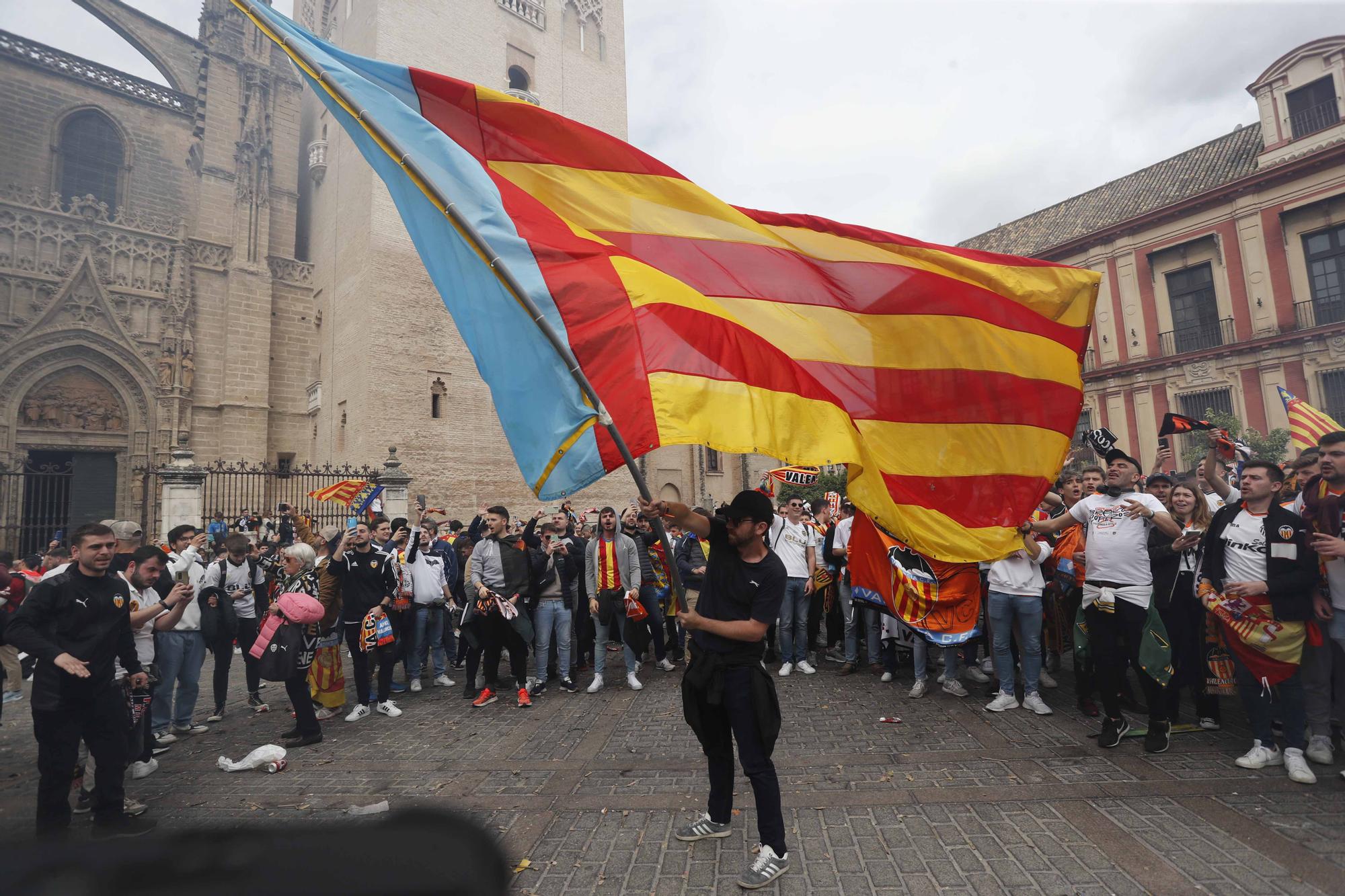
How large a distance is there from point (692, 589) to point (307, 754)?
5.61 metres

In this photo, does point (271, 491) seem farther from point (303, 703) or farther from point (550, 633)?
point (303, 703)

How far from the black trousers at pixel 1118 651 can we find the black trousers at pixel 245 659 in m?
7.90

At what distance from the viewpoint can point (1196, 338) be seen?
24.0 meters

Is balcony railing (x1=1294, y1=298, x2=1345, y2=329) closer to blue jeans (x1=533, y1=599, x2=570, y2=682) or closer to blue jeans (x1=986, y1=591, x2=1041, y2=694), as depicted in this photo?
blue jeans (x1=986, y1=591, x2=1041, y2=694)

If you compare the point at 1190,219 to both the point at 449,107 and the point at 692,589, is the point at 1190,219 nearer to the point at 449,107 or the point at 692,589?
the point at 692,589

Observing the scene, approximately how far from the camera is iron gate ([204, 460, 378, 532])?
773 inches

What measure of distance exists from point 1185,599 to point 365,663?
7863 millimetres

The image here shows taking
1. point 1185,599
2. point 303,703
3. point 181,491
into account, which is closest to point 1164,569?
point 1185,599

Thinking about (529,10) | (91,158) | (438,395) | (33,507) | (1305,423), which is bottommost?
(1305,423)

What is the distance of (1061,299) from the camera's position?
5.40 m

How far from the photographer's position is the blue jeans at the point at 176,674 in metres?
6.37

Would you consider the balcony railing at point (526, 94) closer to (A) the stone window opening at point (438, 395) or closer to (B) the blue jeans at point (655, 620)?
(A) the stone window opening at point (438, 395)

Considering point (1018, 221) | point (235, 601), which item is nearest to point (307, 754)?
point (235, 601)

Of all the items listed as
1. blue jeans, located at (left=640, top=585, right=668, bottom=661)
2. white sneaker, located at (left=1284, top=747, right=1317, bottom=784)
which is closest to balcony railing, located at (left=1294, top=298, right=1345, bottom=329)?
white sneaker, located at (left=1284, top=747, right=1317, bottom=784)
